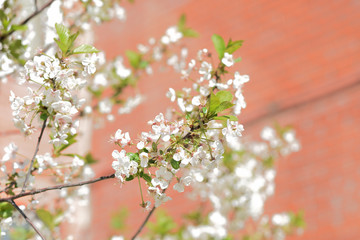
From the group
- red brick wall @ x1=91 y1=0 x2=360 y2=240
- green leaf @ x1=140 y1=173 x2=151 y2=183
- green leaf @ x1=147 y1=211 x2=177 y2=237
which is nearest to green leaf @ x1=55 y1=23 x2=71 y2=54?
green leaf @ x1=140 y1=173 x2=151 y2=183

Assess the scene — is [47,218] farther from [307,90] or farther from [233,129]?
[307,90]

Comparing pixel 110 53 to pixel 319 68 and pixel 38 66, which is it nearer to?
pixel 319 68

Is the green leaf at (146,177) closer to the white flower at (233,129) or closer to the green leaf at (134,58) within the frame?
the white flower at (233,129)

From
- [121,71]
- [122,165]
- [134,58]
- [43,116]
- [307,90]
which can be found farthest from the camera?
[307,90]

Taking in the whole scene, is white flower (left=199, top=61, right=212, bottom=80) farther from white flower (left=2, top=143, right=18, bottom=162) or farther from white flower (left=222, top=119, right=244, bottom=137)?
white flower (left=2, top=143, right=18, bottom=162)

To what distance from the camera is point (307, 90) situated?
4.86m

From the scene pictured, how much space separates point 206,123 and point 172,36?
1443mm

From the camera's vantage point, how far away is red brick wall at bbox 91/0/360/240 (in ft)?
14.5

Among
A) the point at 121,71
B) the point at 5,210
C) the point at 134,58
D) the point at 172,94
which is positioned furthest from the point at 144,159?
the point at 134,58

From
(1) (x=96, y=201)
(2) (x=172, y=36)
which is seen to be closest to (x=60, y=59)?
(2) (x=172, y=36)

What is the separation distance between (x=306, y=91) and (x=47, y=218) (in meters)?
3.80

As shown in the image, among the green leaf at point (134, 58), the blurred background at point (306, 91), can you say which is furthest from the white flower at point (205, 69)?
the blurred background at point (306, 91)

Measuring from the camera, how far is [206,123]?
1160 mm

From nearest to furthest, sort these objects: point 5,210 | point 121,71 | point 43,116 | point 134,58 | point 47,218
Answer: point 43,116 < point 5,210 < point 47,218 < point 121,71 < point 134,58
